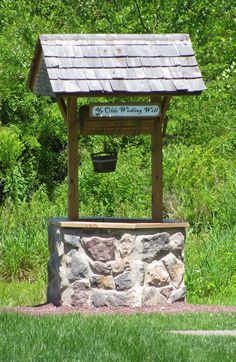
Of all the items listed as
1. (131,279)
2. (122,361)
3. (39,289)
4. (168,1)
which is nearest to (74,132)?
(131,279)

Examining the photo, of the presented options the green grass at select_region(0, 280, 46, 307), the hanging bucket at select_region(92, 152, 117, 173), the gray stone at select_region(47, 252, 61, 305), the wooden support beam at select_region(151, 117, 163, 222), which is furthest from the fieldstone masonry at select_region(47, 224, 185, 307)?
the green grass at select_region(0, 280, 46, 307)

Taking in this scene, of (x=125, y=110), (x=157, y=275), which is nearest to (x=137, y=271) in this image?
(x=157, y=275)

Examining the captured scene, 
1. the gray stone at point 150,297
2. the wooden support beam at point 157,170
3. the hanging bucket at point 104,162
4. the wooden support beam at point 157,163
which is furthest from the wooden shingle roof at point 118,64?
the gray stone at point 150,297

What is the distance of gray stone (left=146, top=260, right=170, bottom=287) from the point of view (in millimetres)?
11961

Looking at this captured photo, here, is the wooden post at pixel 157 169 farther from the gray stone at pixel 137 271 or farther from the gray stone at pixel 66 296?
the gray stone at pixel 66 296

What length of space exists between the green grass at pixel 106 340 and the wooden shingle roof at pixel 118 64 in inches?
108

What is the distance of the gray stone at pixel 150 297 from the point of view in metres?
11.9

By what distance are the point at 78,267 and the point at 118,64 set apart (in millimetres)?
2341

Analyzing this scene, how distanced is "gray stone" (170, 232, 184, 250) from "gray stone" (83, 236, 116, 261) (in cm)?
73

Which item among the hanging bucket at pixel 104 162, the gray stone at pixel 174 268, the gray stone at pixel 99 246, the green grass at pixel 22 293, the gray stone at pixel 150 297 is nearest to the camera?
the gray stone at pixel 99 246

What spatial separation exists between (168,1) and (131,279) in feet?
40.8

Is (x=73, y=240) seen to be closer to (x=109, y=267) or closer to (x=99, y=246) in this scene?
(x=99, y=246)

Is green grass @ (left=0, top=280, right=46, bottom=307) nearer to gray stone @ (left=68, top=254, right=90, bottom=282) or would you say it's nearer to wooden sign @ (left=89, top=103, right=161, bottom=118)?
gray stone @ (left=68, top=254, right=90, bottom=282)

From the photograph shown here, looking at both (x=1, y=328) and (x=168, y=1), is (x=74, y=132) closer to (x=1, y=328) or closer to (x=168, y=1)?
(x=1, y=328)
